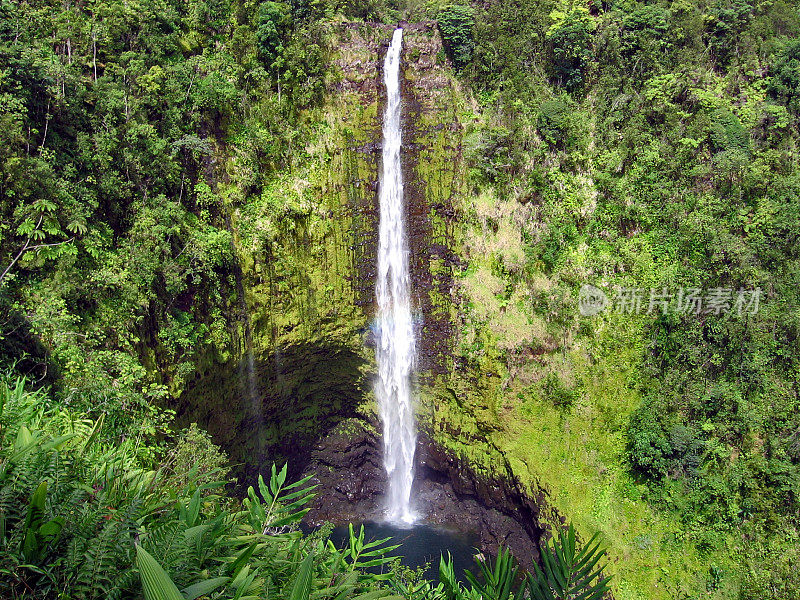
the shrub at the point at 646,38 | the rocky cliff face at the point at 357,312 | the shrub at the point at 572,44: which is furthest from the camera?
the shrub at the point at 572,44

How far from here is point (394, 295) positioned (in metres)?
16.2

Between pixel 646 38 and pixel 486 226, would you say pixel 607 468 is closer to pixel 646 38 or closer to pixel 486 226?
pixel 486 226

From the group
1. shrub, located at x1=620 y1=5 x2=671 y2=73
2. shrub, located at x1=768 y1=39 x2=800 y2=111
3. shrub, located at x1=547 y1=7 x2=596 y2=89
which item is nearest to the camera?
shrub, located at x1=768 y1=39 x2=800 y2=111

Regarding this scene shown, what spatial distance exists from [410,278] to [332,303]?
8.54 ft

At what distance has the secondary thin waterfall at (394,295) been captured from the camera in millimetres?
16031

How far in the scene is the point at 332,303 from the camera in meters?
15.6

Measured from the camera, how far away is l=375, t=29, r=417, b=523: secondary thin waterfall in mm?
16031

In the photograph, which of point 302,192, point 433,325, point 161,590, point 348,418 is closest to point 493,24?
point 302,192

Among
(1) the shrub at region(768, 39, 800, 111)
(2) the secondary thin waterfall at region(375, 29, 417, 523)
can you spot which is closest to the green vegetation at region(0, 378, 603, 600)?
(2) the secondary thin waterfall at region(375, 29, 417, 523)

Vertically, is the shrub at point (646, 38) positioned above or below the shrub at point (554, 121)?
above

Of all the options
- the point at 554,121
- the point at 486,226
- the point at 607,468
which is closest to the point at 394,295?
the point at 486,226

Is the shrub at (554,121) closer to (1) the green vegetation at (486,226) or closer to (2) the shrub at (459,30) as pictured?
(1) the green vegetation at (486,226)

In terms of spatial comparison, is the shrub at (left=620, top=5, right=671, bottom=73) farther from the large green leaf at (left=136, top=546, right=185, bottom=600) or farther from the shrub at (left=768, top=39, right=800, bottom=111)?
the large green leaf at (left=136, top=546, right=185, bottom=600)

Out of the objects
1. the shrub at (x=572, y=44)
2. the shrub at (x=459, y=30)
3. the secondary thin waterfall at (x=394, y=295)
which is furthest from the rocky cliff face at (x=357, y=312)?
the shrub at (x=572, y=44)
